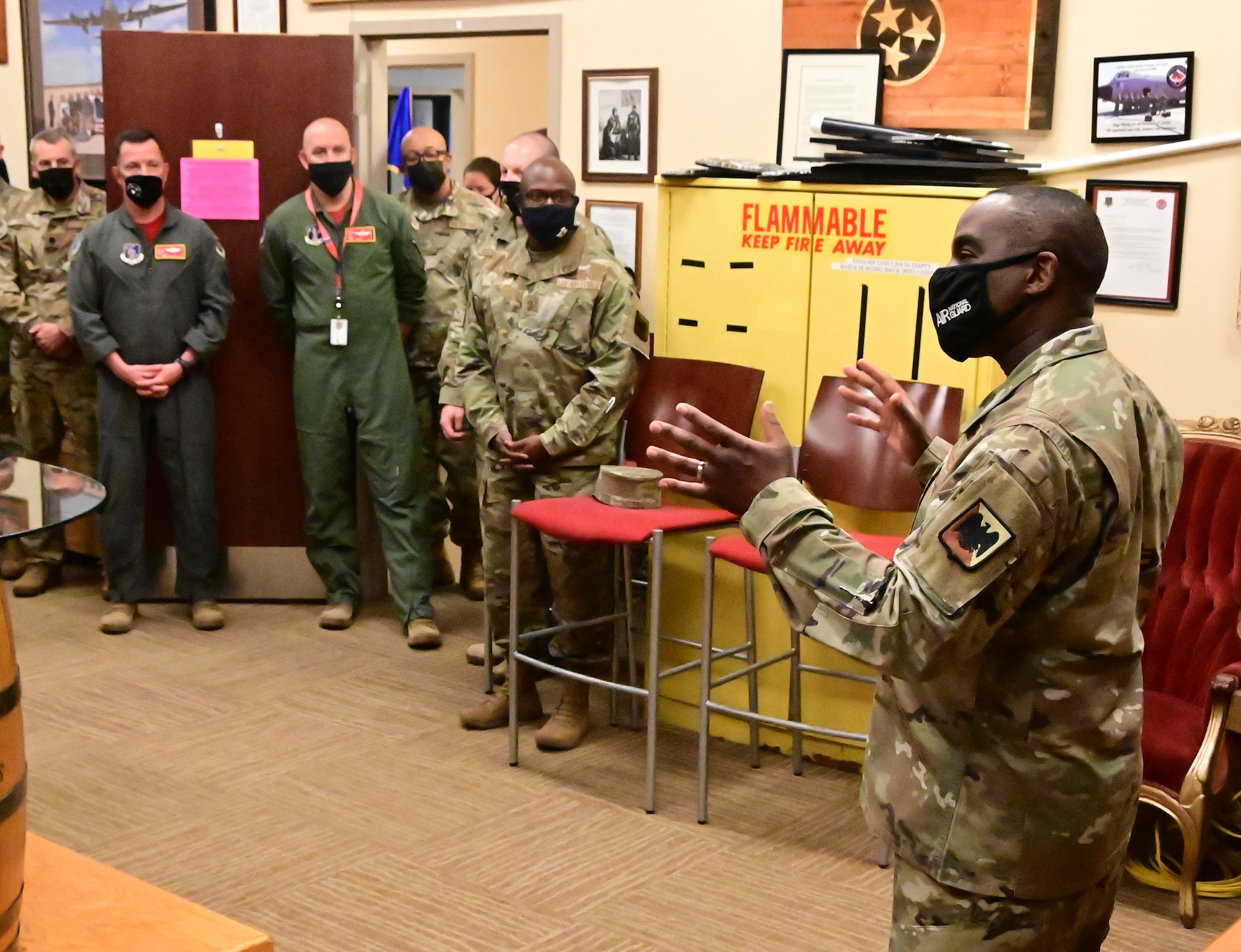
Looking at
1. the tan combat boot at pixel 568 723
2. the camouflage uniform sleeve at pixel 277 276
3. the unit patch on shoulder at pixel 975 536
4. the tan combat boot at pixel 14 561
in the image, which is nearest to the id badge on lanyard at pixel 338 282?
the camouflage uniform sleeve at pixel 277 276

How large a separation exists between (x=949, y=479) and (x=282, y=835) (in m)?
2.30

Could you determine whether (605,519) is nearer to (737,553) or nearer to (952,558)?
(737,553)

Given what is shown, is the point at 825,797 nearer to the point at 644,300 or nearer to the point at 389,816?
the point at 389,816

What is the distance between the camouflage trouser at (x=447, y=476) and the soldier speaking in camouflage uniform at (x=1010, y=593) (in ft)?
11.7

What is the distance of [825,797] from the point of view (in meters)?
3.66

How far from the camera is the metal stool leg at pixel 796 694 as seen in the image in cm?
376

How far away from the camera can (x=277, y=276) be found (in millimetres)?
4879

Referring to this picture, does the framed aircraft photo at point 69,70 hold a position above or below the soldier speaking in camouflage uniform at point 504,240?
above

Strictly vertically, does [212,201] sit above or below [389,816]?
above

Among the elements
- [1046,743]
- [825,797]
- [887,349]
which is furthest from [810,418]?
[1046,743]

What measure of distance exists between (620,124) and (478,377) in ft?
3.48

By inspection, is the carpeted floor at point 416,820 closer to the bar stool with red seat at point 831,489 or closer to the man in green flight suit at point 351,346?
the bar stool with red seat at point 831,489

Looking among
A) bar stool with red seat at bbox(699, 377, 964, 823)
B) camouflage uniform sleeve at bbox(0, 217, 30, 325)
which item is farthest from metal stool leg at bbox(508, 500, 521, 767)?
camouflage uniform sleeve at bbox(0, 217, 30, 325)

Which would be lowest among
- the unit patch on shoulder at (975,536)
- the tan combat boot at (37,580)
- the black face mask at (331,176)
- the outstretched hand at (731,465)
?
the tan combat boot at (37,580)
